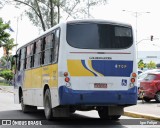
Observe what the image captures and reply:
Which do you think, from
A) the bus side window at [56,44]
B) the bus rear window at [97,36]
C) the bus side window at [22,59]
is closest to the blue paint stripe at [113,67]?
the bus rear window at [97,36]

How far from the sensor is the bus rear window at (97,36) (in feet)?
44.4

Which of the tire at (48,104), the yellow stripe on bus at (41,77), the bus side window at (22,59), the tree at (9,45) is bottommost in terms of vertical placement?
the tire at (48,104)

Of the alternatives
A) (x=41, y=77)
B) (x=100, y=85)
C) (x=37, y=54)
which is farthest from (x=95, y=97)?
(x=37, y=54)

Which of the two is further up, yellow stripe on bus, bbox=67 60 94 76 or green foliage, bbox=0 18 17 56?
green foliage, bbox=0 18 17 56

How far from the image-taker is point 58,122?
14.5 m

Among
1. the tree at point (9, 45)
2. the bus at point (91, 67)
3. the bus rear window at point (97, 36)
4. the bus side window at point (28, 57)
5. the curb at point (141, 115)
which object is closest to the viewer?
the bus at point (91, 67)

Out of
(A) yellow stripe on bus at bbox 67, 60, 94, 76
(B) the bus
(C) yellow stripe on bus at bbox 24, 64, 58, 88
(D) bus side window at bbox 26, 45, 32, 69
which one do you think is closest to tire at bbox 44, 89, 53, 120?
(B) the bus

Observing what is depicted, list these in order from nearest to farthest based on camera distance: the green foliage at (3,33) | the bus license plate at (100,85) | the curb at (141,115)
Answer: the bus license plate at (100,85) < the curb at (141,115) < the green foliage at (3,33)

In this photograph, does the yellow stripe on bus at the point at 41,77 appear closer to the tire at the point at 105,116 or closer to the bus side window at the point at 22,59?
the bus side window at the point at 22,59

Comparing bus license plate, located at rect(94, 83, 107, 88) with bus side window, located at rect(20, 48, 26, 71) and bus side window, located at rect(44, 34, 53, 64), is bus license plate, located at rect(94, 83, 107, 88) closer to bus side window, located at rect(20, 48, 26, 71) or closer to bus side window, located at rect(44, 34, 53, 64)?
bus side window, located at rect(44, 34, 53, 64)

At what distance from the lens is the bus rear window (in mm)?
13531

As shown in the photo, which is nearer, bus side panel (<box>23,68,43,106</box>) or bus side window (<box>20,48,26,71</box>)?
bus side panel (<box>23,68,43,106</box>)

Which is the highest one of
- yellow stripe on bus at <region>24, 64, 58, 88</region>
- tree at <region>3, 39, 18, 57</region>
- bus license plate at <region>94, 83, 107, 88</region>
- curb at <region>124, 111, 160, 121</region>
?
tree at <region>3, 39, 18, 57</region>

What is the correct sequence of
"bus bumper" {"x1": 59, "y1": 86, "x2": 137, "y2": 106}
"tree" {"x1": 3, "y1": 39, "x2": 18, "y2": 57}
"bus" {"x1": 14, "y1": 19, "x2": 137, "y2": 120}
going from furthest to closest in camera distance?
"tree" {"x1": 3, "y1": 39, "x2": 18, "y2": 57} → "bus" {"x1": 14, "y1": 19, "x2": 137, "y2": 120} → "bus bumper" {"x1": 59, "y1": 86, "x2": 137, "y2": 106}
